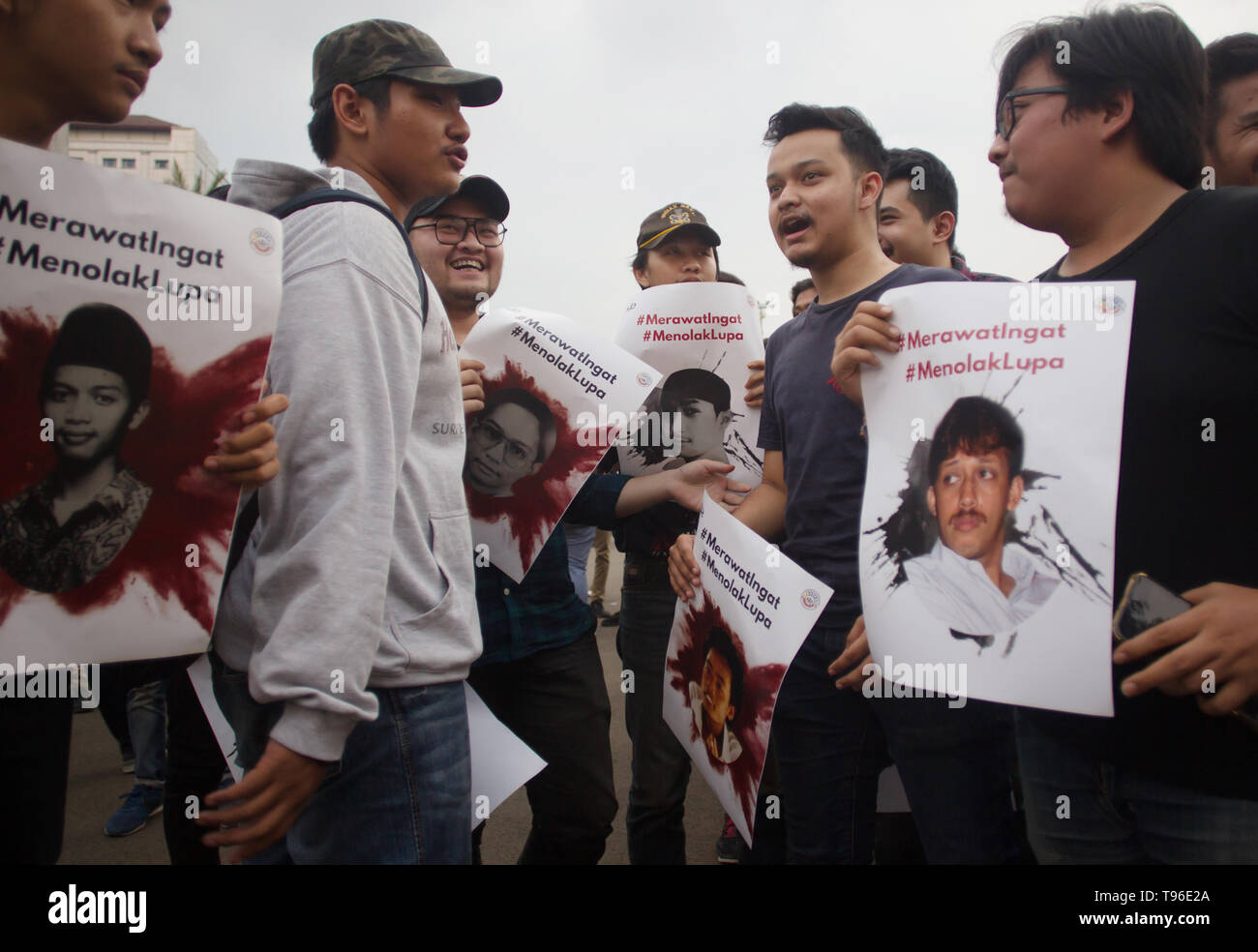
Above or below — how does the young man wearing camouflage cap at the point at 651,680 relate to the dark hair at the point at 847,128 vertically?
below

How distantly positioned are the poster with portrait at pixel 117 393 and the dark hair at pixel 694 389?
1.43 metres

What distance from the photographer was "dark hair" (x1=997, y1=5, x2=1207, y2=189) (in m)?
1.23

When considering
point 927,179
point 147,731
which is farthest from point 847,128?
point 147,731

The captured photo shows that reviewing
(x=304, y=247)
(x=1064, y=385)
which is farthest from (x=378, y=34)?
(x=1064, y=385)

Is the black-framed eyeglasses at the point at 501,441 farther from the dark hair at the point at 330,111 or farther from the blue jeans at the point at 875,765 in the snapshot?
the blue jeans at the point at 875,765

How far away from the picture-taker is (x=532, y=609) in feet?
7.13

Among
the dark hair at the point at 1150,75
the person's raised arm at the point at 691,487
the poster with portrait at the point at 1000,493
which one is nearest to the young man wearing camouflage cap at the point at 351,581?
the poster with portrait at the point at 1000,493

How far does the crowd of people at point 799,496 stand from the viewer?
3.44 ft

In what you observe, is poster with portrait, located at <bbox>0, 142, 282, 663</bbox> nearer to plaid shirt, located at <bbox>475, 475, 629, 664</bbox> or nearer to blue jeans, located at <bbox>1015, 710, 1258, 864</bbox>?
plaid shirt, located at <bbox>475, 475, 629, 664</bbox>

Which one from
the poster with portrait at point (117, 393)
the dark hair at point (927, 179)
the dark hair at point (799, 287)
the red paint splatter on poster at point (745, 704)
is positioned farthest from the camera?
the dark hair at point (799, 287)

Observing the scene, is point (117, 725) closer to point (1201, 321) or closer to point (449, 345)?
point (449, 345)

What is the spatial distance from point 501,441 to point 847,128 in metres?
1.27

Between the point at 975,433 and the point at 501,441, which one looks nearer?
the point at 975,433

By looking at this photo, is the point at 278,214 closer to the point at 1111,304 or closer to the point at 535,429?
the point at 535,429
